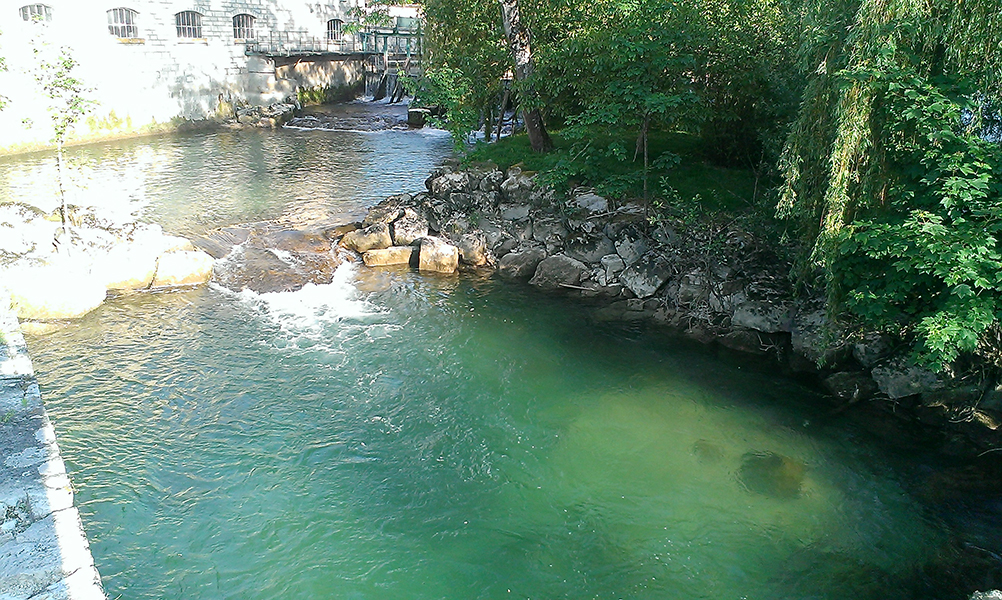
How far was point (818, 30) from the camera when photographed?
9359mm

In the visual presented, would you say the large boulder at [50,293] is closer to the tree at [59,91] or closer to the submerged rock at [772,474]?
the tree at [59,91]

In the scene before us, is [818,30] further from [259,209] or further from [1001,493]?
[259,209]

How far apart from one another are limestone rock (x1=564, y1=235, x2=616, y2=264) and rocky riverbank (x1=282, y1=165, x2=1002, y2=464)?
21 mm

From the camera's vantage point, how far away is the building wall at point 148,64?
80.2ft

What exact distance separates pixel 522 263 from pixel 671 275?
9.94 ft

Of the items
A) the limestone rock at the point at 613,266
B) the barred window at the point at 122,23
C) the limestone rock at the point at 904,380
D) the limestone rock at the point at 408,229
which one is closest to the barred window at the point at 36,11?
the barred window at the point at 122,23

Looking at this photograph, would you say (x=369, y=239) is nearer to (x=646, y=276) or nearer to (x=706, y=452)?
(x=646, y=276)

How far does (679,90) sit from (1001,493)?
8.59 meters

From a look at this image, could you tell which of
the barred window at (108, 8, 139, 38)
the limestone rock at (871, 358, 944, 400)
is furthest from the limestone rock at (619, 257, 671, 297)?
the barred window at (108, 8, 139, 38)

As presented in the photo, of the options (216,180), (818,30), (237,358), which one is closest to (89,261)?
(237,358)

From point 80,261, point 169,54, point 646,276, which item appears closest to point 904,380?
point 646,276

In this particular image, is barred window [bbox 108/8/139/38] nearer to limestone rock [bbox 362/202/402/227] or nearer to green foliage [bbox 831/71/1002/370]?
limestone rock [bbox 362/202/402/227]

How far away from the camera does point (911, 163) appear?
877 cm

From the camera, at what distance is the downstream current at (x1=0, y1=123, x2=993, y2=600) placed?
7.51 metres
